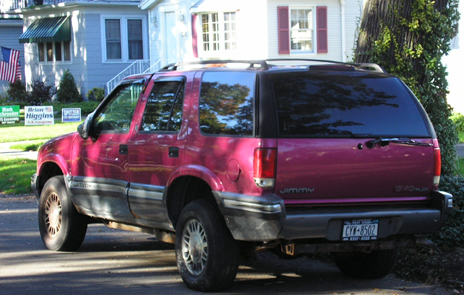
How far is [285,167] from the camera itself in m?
5.51

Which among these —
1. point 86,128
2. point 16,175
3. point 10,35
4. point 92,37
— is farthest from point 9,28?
point 86,128

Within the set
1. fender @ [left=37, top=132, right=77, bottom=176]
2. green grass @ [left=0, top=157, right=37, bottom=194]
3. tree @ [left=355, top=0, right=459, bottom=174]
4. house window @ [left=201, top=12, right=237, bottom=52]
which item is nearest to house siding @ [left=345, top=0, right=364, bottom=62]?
house window @ [left=201, top=12, right=237, bottom=52]

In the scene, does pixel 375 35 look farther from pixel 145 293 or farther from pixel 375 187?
pixel 145 293

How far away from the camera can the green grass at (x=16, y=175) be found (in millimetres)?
12859

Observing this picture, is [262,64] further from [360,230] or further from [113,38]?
[113,38]

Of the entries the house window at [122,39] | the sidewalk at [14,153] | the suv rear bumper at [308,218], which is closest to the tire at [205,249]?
the suv rear bumper at [308,218]

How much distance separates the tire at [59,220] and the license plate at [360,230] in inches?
138

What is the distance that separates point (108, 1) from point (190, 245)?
27306 millimetres

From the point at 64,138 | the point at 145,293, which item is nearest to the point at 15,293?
the point at 145,293

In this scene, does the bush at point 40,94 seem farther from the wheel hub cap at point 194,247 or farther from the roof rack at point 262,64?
the wheel hub cap at point 194,247

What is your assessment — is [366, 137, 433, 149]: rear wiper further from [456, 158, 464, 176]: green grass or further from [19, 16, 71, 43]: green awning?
[19, 16, 71, 43]: green awning

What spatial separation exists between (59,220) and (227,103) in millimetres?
3060

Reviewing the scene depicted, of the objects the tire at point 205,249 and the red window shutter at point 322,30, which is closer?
the tire at point 205,249

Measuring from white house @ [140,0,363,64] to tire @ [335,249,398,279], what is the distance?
2055cm
